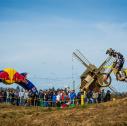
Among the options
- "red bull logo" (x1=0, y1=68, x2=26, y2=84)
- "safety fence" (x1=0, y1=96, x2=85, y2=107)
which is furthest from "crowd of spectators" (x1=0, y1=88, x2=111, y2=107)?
"red bull logo" (x1=0, y1=68, x2=26, y2=84)

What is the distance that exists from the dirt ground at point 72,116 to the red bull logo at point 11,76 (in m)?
11.2

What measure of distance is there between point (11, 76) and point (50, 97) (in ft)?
26.0

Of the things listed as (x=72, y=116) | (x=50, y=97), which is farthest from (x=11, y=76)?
(x=72, y=116)

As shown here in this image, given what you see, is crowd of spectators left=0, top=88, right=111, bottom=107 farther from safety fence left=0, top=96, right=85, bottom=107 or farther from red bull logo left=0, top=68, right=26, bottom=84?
red bull logo left=0, top=68, right=26, bottom=84

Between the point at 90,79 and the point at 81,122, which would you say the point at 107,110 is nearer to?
the point at 81,122

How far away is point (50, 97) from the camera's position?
38.0m

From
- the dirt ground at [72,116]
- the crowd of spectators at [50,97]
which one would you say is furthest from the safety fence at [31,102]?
the dirt ground at [72,116]

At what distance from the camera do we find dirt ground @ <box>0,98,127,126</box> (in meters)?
24.9

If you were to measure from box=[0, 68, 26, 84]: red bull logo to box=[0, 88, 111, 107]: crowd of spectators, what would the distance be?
392cm

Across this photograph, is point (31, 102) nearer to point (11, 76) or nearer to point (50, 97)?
point (50, 97)

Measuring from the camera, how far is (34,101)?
3888 centimetres

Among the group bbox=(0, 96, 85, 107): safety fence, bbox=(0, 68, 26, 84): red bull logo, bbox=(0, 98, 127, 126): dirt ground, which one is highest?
bbox=(0, 68, 26, 84): red bull logo

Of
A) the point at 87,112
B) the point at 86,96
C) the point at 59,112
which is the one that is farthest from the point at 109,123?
the point at 86,96

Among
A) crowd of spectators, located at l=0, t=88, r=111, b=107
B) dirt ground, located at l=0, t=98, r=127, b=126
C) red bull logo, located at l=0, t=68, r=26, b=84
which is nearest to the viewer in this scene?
dirt ground, located at l=0, t=98, r=127, b=126
